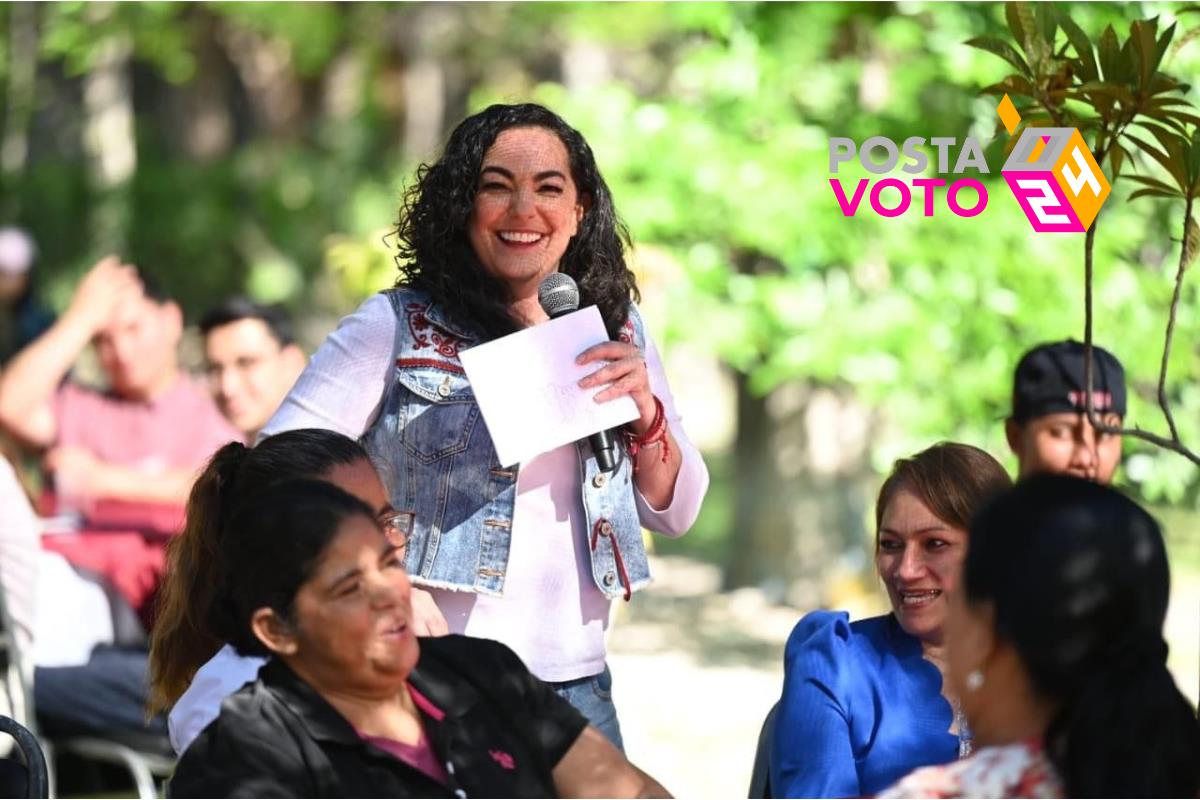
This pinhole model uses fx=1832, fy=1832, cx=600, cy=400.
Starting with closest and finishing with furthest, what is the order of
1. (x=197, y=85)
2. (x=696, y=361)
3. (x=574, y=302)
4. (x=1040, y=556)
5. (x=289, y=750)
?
(x=1040, y=556) → (x=289, y=750) → (x=574, y=302) → (x=197, y=85) → (x=696, y=361)

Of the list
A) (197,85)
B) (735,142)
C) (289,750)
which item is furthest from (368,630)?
(197,85)

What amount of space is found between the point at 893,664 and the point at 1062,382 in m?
1.70

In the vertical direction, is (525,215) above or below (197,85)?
below

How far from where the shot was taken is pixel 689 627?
1184 cm

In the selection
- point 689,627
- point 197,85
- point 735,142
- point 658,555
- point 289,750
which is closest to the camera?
point 289,750

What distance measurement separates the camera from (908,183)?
7762mm

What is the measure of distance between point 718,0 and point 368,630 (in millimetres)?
5709

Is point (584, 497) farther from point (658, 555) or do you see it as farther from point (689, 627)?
point (658, 555)

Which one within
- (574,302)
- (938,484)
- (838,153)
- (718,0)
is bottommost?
(938,484)

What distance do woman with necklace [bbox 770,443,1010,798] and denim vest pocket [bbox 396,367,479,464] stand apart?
2.51 feet

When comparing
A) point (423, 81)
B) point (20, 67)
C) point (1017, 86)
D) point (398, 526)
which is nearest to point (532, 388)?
point (398, 526)

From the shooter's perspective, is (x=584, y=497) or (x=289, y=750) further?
(x=584, y=497)

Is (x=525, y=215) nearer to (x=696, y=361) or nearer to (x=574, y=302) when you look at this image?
(x=574, y=302)

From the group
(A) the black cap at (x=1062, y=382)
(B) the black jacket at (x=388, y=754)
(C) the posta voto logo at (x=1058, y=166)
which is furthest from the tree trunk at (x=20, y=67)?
(B) the black jacket at (x=388, y=754)
